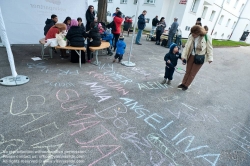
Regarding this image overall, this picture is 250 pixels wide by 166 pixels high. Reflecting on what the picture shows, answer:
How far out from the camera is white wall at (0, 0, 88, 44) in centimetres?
548

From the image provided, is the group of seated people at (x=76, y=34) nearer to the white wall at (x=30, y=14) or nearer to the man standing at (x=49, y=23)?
the man standing at (x=49, y=23)

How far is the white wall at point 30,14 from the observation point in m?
5.48

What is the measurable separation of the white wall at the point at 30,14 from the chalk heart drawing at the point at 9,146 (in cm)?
528

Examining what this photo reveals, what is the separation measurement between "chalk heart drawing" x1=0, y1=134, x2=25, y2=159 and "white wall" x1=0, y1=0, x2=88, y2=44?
17.3 ft

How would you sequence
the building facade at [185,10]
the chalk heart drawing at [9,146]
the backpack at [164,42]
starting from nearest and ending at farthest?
the chalk heart drawing at [9,146]
the backpack at [164,42]
the building facade at [185,10]

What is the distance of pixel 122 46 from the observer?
18.5ft

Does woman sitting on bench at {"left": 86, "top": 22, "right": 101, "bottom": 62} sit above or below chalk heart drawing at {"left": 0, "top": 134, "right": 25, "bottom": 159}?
above

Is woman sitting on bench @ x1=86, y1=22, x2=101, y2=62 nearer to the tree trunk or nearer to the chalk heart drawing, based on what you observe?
the tree trunk

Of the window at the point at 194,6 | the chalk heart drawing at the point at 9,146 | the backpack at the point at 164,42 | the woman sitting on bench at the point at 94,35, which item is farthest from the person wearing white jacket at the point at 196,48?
the window at the point at 194,6

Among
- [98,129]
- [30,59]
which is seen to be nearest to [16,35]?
[30,59]

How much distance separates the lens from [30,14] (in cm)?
588

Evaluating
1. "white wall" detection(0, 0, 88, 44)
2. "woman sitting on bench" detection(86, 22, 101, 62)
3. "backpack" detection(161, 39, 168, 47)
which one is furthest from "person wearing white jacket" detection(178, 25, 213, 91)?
"backpack" detection(161, 39, 168, 47)

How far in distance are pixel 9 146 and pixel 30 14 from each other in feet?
18.7

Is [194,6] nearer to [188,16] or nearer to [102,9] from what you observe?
[188,16]
